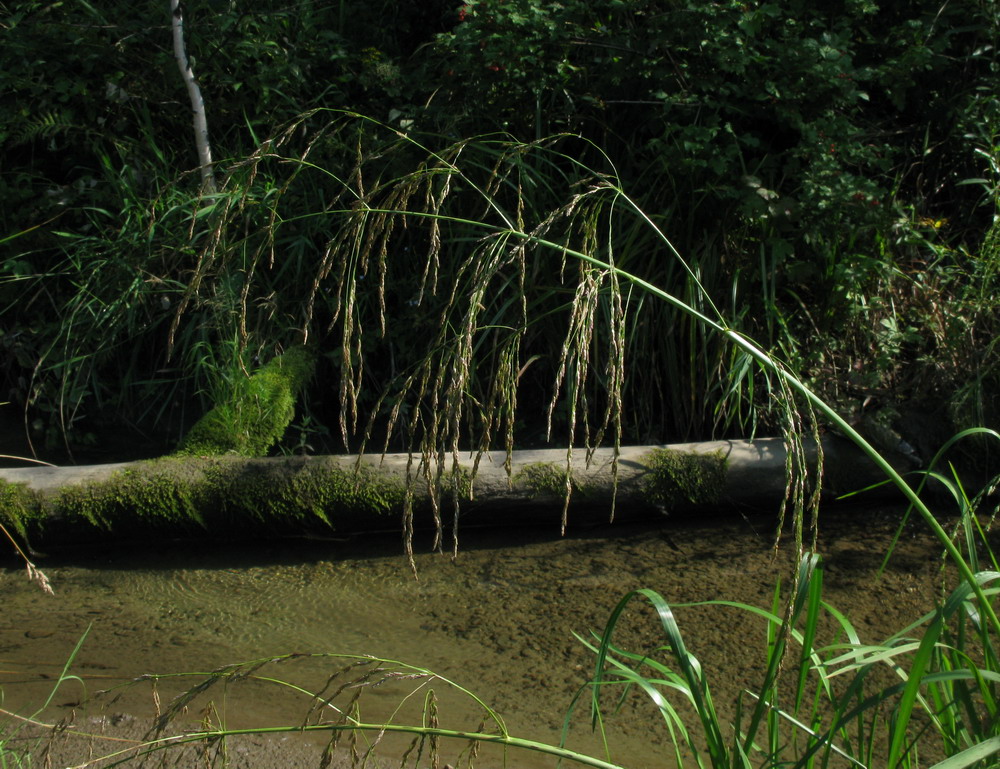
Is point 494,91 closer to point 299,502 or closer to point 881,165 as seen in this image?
point 881,165

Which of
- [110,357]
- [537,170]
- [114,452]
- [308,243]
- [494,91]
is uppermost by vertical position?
[494,91]

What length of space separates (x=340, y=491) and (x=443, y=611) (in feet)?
2.37

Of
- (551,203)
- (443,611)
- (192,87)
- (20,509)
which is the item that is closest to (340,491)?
(443,611)

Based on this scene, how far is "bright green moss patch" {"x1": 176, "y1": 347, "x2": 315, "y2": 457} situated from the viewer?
154 inches

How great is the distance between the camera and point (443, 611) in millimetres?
3098

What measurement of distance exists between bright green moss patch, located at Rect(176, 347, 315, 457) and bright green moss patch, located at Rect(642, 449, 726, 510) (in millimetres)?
1484

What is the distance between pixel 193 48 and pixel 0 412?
2064 mm

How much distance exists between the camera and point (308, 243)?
4.59 m

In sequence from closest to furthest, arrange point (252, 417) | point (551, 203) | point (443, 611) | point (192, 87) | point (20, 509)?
1. point (443, 611)
2. point (20, 509)
3. point (252, 417)
4. point (551, 203)
5. point (192, 87)

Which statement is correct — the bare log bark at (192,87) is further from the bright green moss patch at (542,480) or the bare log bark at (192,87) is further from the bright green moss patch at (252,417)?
the bright green moss patch at (542,480)

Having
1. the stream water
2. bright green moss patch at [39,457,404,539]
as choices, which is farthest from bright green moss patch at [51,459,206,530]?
the stream water

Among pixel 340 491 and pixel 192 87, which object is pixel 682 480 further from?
pixel 192 87

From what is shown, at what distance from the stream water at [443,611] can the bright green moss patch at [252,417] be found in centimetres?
43

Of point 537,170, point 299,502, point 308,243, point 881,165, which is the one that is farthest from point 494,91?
point 299,502
